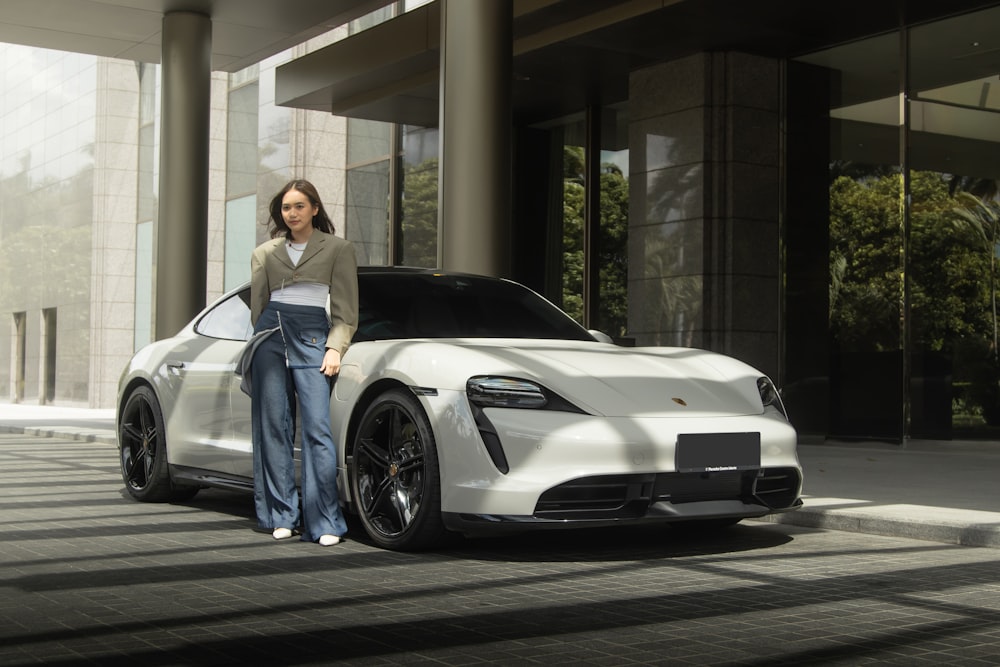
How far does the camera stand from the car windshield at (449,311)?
6859 mm

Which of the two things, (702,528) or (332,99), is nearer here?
(702,528)

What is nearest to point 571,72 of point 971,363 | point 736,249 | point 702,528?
point 736,249

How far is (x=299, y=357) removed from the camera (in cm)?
661

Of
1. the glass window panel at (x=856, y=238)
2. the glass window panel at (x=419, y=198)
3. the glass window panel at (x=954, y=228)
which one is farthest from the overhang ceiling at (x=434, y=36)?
the glass window panel at (x=419, y=198)

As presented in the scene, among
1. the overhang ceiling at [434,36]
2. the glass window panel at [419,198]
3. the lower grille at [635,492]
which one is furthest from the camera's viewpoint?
the glass window panel at [419,198]

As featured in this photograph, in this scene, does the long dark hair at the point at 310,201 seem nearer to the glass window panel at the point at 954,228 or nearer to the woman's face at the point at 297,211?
the woman's face at the point at 297,211

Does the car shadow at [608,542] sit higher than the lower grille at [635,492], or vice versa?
the lower grille at [635,492]

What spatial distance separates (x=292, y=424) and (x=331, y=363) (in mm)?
519

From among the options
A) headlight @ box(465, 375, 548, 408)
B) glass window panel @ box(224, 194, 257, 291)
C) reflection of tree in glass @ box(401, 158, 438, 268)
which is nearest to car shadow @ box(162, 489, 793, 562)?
headlight @ box(465, 375, 548, 408)

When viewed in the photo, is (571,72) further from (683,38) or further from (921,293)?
(921,293)

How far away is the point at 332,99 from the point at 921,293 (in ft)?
29.5

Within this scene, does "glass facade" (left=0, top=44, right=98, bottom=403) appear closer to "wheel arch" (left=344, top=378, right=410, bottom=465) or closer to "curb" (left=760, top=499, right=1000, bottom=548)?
"wheel arch" (left=344, top=378, right=410, bottom=465)

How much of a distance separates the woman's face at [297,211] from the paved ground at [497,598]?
1.63m

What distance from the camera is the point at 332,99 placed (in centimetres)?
1891
